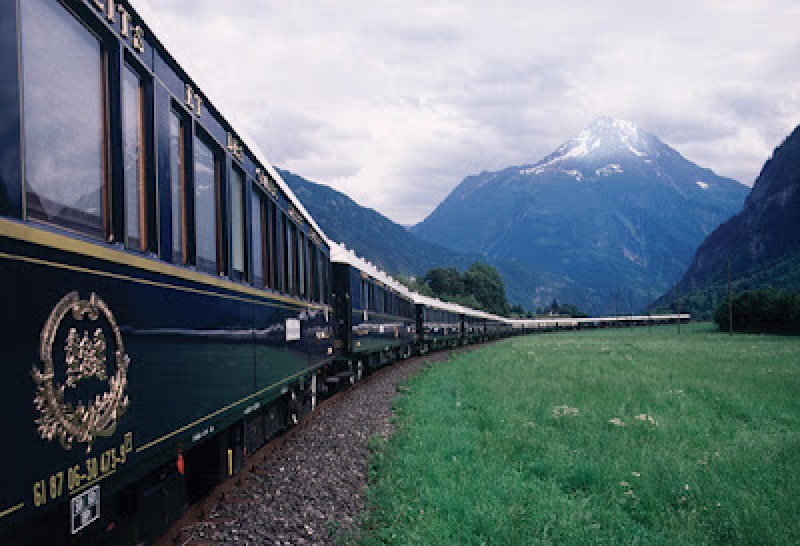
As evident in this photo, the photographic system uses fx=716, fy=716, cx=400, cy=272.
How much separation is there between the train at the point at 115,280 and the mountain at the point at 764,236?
460 ft

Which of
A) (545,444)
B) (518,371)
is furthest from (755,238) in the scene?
(545,444)

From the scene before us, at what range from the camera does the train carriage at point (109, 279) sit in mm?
2854

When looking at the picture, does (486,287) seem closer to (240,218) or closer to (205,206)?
(240,218)

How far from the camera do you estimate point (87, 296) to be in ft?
11.0

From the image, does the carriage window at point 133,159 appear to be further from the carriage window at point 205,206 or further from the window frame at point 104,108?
the carriage window at point 205,206

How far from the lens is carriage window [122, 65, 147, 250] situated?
4.02 m

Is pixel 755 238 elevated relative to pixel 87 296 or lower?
elevated

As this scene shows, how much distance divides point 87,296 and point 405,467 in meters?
5.83

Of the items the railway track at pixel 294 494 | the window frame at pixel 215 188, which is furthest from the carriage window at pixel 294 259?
the window frame at pixel 215 188

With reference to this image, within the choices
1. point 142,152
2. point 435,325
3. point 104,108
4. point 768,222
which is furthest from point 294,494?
point 768,222

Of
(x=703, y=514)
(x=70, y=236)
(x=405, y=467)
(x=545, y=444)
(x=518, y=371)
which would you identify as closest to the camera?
(x=70, y=236)

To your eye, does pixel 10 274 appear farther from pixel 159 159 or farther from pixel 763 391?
pixel 763 391

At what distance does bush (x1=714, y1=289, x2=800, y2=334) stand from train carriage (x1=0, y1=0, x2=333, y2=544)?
6971 centimetres

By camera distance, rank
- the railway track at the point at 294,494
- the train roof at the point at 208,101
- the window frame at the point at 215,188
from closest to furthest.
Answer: the train roof at the point at 208,101 < the window frame at the point at 215,188 < the railway track at the point at 294,494
